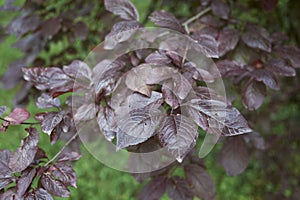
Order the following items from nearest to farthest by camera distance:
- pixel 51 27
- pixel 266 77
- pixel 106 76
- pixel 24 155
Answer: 1. pixel 24 155
2. pixel 106 76
3. pixel 266 77
4. pixel 51 27

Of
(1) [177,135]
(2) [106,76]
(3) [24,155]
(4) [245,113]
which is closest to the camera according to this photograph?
(1) [177,135]

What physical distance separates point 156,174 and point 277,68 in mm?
514

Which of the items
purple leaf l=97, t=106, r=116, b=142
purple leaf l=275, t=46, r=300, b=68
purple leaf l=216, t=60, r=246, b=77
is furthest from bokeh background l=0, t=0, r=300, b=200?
purple leaf l=97, t=106, r=116, b=142

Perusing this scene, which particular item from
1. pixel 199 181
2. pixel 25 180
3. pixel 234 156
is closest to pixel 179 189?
pixel 199 181

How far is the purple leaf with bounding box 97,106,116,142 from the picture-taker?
3.34 ft

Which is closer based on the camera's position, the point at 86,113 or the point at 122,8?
the point at 86,113

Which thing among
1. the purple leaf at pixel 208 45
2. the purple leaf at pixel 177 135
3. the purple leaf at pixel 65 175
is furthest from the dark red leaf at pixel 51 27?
the purple leaf at pixel 177 135

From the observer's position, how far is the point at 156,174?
1.40 m

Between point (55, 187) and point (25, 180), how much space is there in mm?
70

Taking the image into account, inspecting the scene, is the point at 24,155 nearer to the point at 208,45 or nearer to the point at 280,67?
the point at 208,45

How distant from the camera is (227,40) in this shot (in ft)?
4.61

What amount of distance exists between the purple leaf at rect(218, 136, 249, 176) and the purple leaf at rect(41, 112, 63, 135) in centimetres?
73

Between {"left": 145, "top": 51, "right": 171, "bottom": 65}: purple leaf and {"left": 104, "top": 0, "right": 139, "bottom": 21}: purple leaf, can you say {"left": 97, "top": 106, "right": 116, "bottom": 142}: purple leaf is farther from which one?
{"left": 104, "top": 0, "right": 139, "bottom": 21}: purple leaf

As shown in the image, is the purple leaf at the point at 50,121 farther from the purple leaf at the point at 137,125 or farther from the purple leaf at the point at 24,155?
the purple leaf at the point at 137,125
